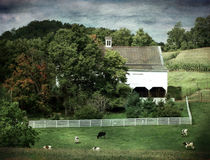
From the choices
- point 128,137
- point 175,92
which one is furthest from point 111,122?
point 175,92

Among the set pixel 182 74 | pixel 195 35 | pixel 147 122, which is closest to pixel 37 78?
pixel 147 122

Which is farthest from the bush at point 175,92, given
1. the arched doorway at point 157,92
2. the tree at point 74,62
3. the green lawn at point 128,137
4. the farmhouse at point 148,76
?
the tree at point 74,62

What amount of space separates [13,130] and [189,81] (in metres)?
30.2

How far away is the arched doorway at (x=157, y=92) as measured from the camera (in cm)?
3675

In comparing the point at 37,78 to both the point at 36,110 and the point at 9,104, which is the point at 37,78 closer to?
the point at 36,110

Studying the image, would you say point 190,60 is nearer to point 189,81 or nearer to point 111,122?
point 189,81

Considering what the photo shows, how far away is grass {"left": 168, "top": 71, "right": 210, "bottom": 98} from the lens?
41.0 meters

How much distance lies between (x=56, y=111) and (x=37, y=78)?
11.1 feet

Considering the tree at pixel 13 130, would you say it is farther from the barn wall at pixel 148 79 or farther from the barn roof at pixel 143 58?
the barn roof at pixel 143 58

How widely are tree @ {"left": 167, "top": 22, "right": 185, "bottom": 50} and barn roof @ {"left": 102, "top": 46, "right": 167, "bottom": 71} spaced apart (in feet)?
8.24

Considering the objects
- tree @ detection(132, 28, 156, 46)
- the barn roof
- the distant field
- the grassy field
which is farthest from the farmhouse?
tree @ detection(132, 28, 156, 46)

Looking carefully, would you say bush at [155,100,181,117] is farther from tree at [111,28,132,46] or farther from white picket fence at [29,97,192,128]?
tree at [111,28,132,46]

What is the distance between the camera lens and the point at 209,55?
4919 centimetres

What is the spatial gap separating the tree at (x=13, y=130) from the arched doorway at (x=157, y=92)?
781 inches
